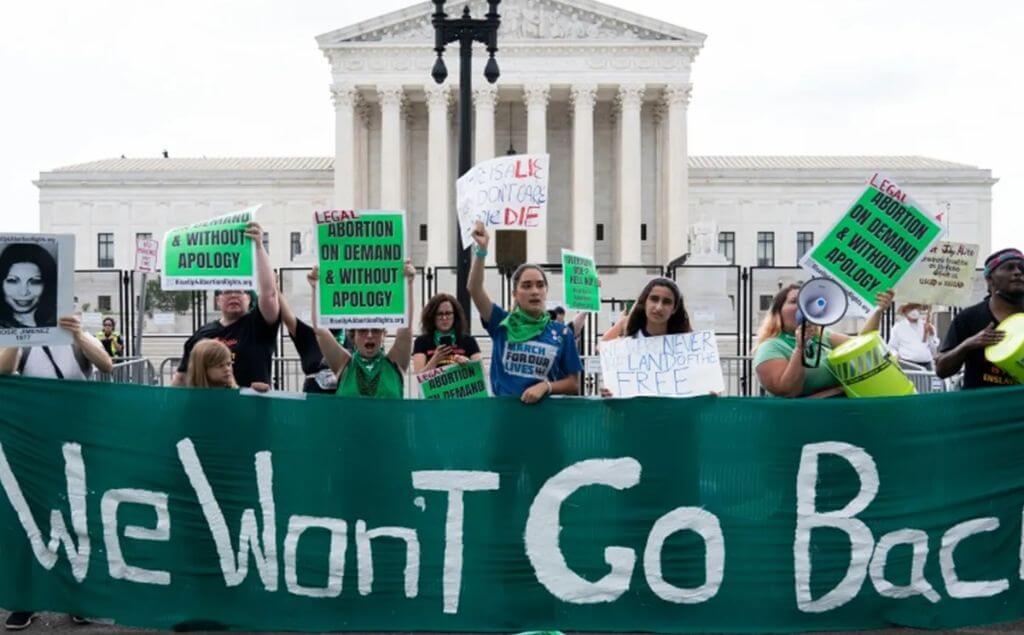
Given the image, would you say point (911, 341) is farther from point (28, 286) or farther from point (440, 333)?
point (28, 286)

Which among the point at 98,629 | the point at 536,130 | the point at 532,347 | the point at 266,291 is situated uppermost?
the point at 536,130

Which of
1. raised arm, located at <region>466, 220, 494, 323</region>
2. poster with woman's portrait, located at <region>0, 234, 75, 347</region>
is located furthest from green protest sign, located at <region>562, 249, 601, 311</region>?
poster with woman's portrait, located at <region>0, 234, 75, 347</region>

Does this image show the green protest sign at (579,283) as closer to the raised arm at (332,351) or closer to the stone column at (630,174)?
the raised arm at (332,351)

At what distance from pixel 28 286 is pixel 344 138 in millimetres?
45694

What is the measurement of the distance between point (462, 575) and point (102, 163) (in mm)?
69055

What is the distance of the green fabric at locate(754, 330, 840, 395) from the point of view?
5.33m

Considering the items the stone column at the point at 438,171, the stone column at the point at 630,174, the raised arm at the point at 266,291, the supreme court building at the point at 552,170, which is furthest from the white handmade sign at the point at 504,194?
the stone column at the point at 630,174

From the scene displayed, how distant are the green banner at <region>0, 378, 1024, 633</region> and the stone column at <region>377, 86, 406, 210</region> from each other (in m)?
44.9

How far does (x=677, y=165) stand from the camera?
49.7 meters

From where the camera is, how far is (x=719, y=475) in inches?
187

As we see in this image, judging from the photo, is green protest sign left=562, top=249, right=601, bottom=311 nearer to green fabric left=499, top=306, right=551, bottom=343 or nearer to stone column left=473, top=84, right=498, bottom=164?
green fabric left=499, top=306, right=551, bottom=343

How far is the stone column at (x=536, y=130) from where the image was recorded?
162ft

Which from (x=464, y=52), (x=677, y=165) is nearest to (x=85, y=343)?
(x=464, y=52)

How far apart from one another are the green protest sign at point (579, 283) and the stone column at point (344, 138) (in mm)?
40980
